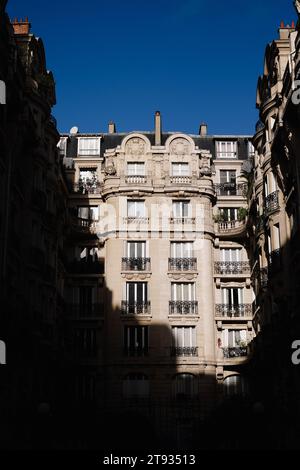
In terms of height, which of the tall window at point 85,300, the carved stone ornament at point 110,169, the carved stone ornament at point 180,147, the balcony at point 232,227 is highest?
the carved stone ornament at point 180,147

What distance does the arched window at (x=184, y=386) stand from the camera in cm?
4172

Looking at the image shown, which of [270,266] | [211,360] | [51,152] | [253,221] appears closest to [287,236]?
[270,266]

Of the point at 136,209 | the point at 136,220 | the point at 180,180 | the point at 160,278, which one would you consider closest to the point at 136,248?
the point at 136,220

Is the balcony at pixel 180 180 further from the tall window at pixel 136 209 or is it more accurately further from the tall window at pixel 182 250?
the tall window at pixel 182 250

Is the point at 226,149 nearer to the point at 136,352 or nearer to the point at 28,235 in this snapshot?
the point at 136,352

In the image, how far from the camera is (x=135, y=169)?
46469mm

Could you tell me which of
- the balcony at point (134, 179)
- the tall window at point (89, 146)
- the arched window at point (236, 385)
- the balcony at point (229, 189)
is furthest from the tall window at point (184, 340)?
the tall window at point (89, 146)

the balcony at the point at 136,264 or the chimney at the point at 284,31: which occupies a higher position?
the chimney at the point at 284,31

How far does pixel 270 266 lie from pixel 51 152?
45.0 feet

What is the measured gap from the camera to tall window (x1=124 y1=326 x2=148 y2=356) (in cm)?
4234

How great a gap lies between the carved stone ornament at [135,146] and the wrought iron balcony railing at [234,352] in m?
13.7

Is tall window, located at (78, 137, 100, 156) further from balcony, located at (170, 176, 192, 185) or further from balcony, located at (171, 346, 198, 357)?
balcony, located at (171, 346, 198, 357)

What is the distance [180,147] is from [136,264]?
856 centimetres
